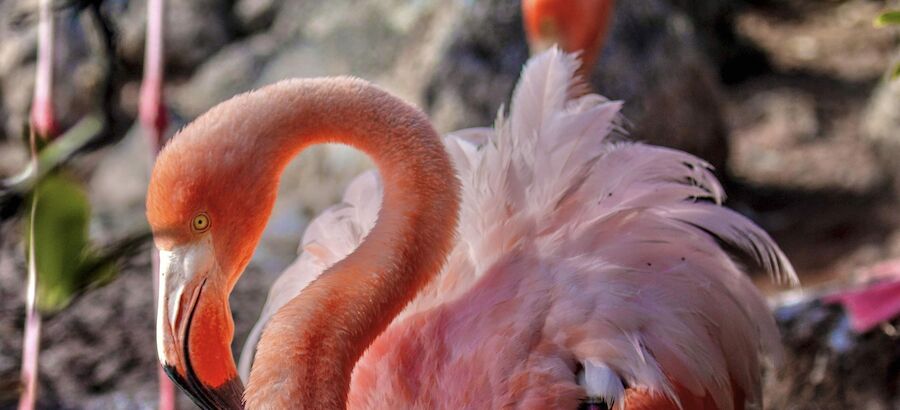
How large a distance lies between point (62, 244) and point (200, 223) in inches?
11.7

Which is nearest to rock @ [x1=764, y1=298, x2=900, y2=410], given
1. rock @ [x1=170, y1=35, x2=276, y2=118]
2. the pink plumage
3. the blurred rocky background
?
the blurred rocky background

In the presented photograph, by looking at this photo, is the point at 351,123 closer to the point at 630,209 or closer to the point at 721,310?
the point at 630,209

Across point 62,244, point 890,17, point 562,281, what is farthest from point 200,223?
point 890,17

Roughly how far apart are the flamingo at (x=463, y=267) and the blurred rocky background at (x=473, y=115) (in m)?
1.11

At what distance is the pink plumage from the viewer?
6.73ft

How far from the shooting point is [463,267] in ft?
7.45

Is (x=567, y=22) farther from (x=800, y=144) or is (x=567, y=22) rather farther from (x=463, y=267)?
(x=800, y=144)

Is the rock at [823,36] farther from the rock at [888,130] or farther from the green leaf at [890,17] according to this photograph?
the green leaf at [890,17]

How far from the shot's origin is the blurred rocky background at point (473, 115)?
11.2 ft

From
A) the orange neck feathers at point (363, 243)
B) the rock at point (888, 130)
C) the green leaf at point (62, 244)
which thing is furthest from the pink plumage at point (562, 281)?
the rock at point (888, 130)

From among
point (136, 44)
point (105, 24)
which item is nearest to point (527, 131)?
point (105, 24)

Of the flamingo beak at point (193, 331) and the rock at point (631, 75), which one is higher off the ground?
the flamingo beak at point (193, 331)

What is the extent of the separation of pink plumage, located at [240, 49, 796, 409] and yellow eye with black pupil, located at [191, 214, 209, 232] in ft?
1.57

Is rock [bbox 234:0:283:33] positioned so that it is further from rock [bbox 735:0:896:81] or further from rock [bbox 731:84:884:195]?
rock [bbox 735:0:896:81]
